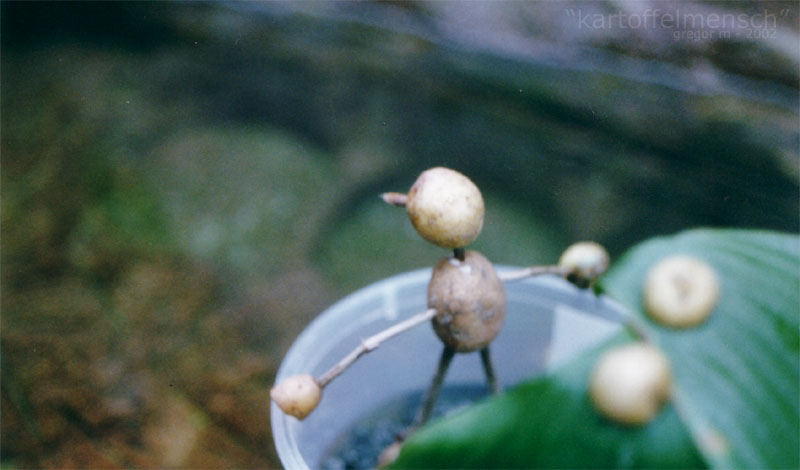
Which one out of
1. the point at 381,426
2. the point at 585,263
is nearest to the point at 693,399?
the point at 585,263

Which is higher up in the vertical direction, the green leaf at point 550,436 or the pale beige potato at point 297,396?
the green leaf at point 550,436

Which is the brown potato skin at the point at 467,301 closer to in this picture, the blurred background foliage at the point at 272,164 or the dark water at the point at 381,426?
the dark water at the point at 381,426

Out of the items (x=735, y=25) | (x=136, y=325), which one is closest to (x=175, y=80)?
(x=136, y=325)

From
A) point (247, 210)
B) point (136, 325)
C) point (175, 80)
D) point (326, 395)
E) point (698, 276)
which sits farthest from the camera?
point (175, 80)

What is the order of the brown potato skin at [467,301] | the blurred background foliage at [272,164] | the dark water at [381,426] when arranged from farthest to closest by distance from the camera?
the blurred background foliage at [272,164]
the dark water at [381,426]
the brown potato skin at [467,301]

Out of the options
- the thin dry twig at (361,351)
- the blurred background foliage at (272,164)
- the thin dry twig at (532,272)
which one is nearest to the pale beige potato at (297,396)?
the thin dry twig at (361,351)

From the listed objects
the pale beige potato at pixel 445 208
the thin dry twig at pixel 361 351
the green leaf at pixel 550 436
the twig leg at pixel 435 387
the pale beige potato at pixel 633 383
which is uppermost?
the pale beige potato at pixel 445 208

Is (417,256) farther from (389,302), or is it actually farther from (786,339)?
(786,339)
